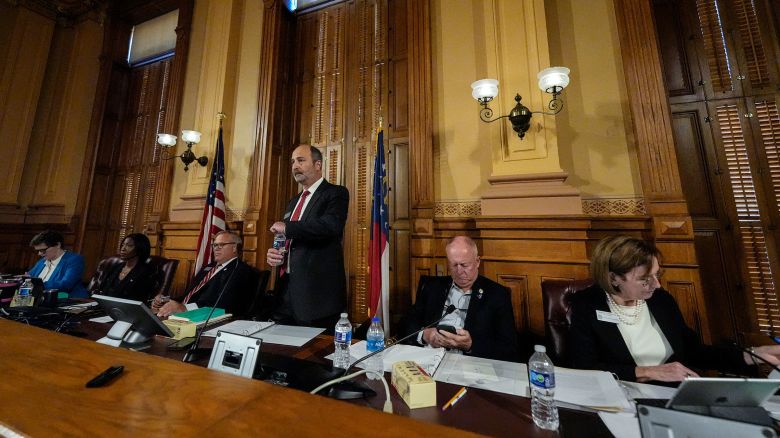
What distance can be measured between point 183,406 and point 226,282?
5.78 feet

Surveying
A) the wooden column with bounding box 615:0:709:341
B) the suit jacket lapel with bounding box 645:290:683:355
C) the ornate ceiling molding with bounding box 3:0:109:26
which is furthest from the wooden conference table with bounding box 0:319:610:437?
the ornate ceiling molding with bounding box 3:0:109:26

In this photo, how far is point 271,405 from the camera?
577 mm

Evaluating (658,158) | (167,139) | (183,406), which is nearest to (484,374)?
(183,406)

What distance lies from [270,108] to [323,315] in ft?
9.72

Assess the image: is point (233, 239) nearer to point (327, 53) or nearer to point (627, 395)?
point (627, 395)

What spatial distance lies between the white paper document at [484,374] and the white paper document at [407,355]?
3 cm

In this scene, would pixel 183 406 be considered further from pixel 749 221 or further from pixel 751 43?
pixel 751 43

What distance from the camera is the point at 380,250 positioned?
274 cm

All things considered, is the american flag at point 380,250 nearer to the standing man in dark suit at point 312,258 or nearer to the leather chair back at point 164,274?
the standing man in dark suit at point 312,258

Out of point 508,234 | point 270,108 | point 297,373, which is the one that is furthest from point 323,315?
point 270,108

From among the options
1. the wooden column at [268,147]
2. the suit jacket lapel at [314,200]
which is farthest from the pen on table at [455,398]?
the wooden column at [268,147]

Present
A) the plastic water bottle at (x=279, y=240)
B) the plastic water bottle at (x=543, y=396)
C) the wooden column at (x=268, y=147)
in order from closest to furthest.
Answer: the plastic water bottle at (x=543, y=396) → the plastic water bottle at (x=279, y=240) → the wooden column at (x=268, y=147)

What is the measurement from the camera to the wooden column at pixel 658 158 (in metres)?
2.13

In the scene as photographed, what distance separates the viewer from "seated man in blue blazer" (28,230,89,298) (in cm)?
291
